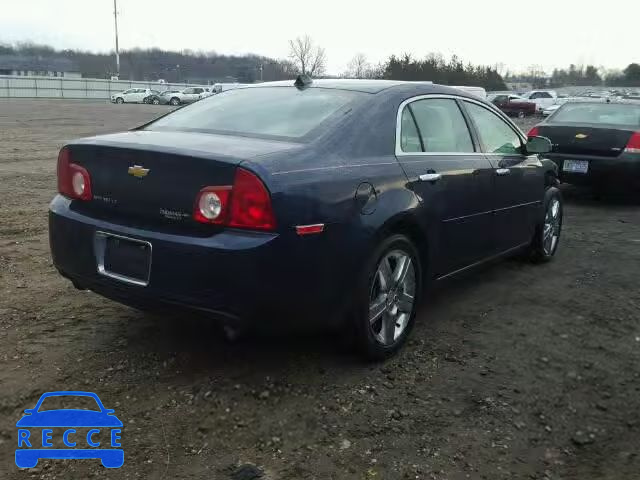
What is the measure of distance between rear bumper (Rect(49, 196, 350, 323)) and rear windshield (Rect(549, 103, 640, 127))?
726 centimetres

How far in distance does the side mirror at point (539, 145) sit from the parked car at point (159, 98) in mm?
51753

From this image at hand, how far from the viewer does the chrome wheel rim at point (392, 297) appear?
363 cm

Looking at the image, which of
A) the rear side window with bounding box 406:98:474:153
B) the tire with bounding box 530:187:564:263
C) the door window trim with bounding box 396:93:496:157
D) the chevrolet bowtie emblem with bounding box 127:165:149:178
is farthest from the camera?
the tire with bounding box 530:187:564:263

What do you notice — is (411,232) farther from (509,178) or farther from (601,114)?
(601,114)

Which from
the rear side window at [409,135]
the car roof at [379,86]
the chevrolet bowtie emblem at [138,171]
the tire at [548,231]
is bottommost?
the tire at [548,231]

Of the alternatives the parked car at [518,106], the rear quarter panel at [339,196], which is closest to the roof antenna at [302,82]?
the rear quarter panel at [339,196]

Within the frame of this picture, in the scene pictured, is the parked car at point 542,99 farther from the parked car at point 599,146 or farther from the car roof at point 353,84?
the car roof at point 353,84

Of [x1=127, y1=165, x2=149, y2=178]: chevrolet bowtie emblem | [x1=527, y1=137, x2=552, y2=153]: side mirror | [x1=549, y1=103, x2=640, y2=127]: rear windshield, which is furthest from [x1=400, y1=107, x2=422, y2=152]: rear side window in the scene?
[x1=549, y1=103, x2=640, y2=127]: rear windshield

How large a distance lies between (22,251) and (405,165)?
12.1ft

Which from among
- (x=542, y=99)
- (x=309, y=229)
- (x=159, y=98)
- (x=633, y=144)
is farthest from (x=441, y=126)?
(x=159, y=98)

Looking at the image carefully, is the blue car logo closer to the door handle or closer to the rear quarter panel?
the rear quarter panel

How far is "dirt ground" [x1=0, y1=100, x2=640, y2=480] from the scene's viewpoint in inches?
109

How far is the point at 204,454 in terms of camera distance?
9.06 feet

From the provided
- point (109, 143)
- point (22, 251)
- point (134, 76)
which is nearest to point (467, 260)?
point (109, 143)
